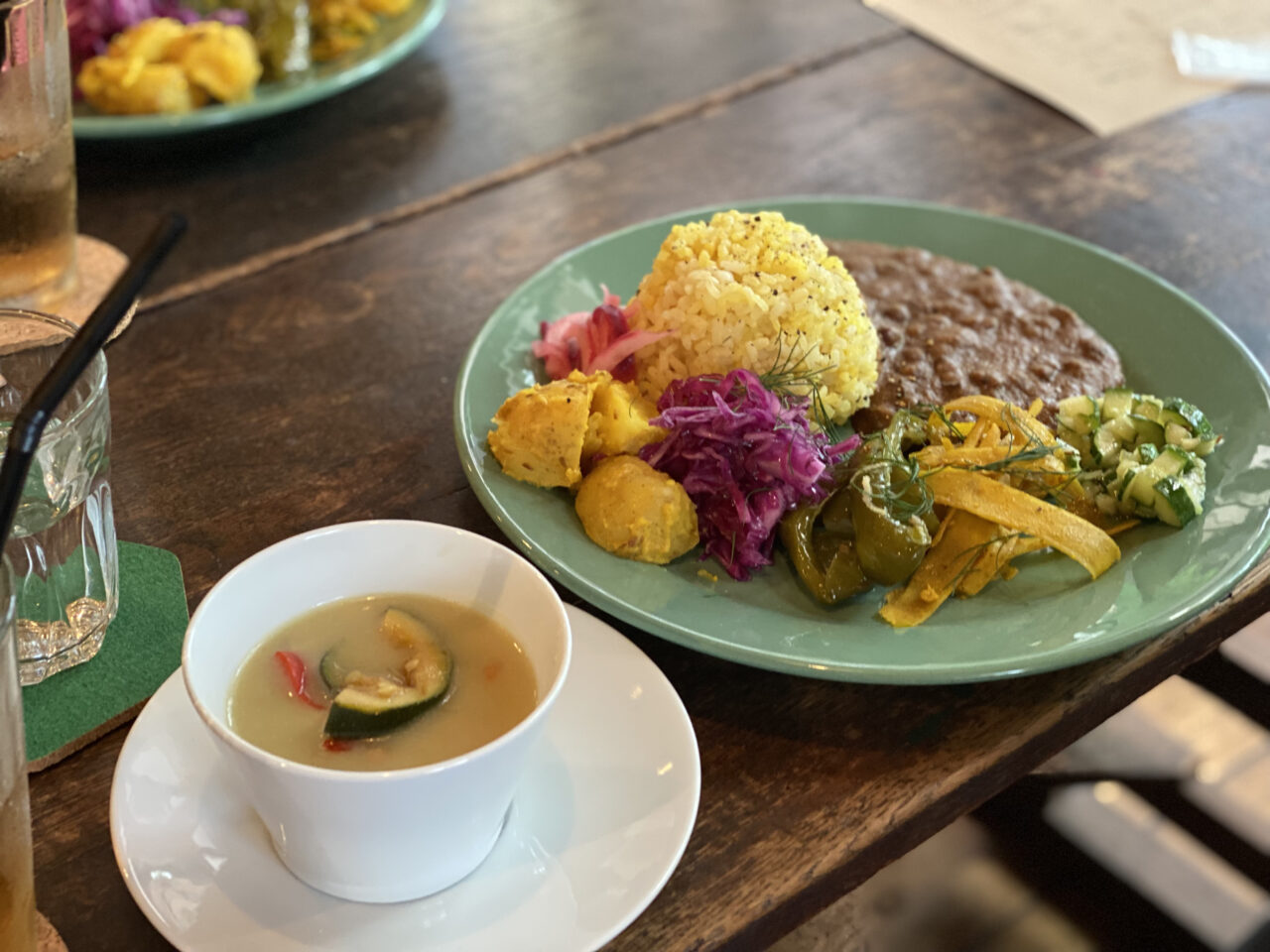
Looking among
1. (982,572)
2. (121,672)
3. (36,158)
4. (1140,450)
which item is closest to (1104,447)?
(1140,450)

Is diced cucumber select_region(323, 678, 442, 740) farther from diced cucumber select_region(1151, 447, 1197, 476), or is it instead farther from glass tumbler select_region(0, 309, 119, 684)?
diced cucumber select_region(1151, 447, 1197, 476)

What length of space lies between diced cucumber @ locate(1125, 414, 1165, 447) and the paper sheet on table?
1.11 m

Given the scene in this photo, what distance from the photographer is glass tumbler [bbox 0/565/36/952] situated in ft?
2.73

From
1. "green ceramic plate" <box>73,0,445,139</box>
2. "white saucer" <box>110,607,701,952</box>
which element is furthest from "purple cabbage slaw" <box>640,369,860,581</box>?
"green ceramic plate" <box>73,0,445,139</box>

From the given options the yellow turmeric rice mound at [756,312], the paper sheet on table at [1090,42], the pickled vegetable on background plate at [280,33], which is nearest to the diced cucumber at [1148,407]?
the yellow turmeric rice mound at [756,312]

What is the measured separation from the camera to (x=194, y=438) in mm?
1567

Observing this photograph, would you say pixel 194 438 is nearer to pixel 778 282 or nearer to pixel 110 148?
pixel 778 282

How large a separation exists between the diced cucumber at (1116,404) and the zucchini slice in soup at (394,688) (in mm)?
886

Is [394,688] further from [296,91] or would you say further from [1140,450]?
[296,91]

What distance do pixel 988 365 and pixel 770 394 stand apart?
39 centimetres

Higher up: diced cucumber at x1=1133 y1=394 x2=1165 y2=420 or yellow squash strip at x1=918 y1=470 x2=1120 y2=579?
diced cucumber at x1=1133 y1=394 x2=1165 y2=420

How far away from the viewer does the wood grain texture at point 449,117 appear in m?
2.10

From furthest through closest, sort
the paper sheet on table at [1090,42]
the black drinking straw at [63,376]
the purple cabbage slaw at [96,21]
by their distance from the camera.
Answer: the paper sheet on table at [1090,42]
the purple cabbage slaw at [96,21]
the black drinking straw at [63,376]

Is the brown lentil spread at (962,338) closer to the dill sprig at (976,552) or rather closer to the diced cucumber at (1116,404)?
the diced cucumber at (1116,404)
